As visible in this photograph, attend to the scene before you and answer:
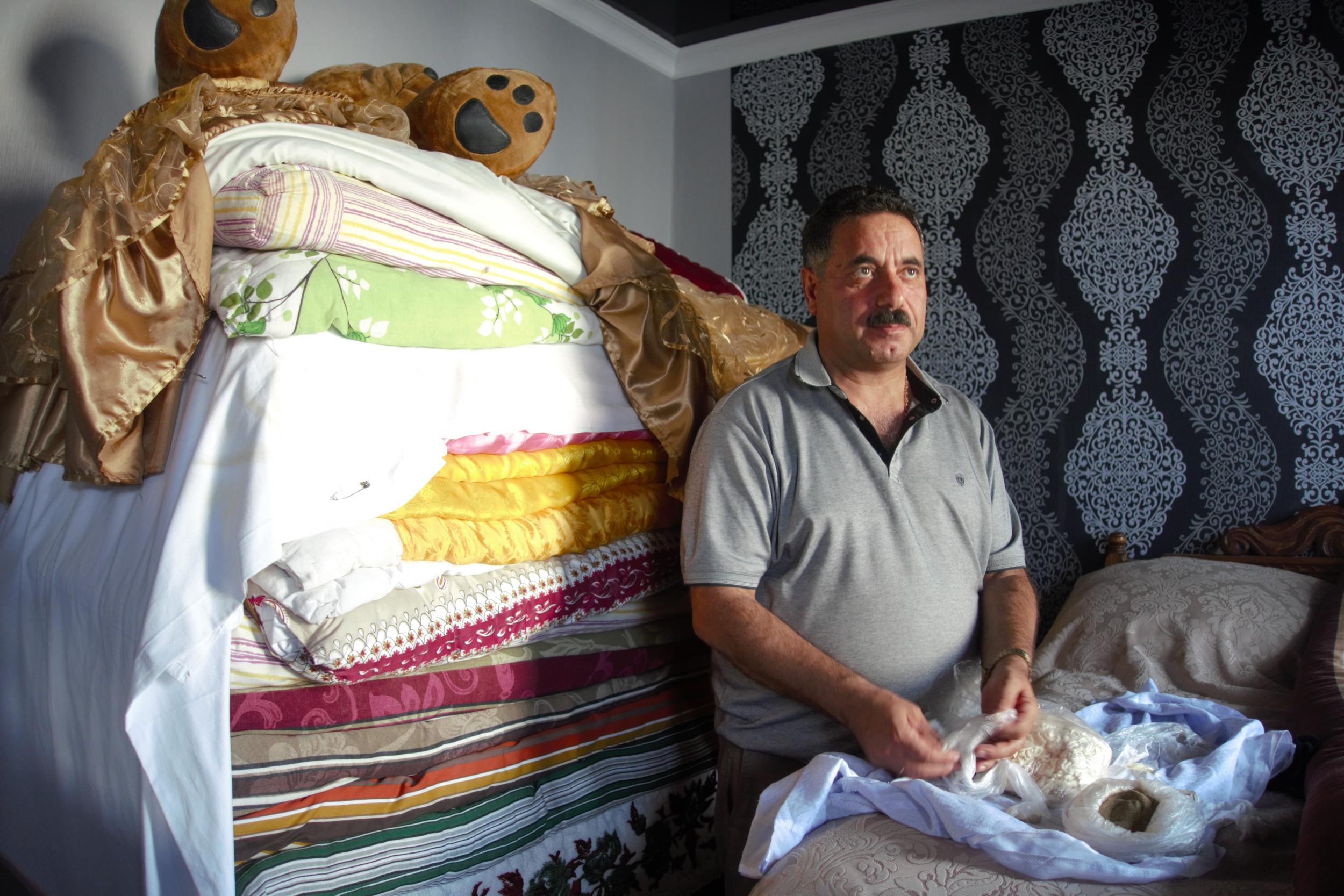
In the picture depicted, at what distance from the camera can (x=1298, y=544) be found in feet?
7.36

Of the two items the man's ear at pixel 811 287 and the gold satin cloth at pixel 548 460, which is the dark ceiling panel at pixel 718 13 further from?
the gold satin cloth at pixel 548 460

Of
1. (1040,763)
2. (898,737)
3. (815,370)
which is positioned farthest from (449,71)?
(1040,763)

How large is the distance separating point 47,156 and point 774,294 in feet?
6.43

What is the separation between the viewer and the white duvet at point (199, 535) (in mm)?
963

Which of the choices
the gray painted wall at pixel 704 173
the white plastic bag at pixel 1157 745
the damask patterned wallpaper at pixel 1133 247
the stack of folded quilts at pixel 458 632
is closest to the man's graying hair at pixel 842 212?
the stack of folded quilts at pixel 458 632

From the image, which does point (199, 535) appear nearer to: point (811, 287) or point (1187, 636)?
point (811, 287)

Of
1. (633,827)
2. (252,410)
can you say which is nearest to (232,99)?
(252,410)

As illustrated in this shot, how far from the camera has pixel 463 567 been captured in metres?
1.22

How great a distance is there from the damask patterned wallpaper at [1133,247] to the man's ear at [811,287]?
113 cm

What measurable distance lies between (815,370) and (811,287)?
197mm

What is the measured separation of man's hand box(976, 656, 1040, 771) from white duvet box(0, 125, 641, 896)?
0.71m

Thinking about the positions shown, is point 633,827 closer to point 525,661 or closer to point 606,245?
point 525,661

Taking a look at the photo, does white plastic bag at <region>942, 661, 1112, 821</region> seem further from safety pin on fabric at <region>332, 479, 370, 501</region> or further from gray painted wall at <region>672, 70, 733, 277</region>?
gray painted wall at <region>672, 70, 733, 277</region>

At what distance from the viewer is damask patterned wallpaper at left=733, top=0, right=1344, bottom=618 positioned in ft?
7.52
